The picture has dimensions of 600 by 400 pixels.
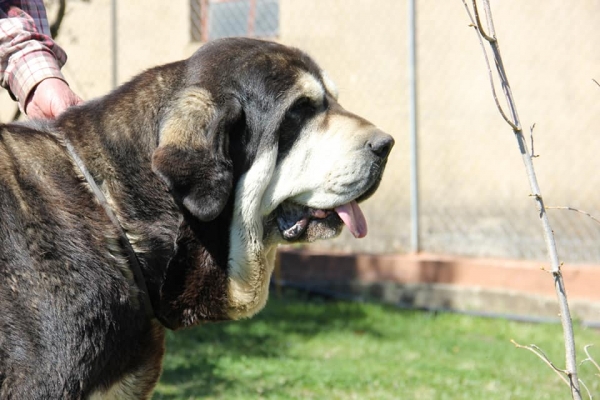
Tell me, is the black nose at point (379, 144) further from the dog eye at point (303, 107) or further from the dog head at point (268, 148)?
the dog eye at point (303, 107)

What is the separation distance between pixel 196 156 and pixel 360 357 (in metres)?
3.52

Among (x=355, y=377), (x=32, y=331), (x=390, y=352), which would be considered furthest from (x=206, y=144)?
(x=390, y=352)

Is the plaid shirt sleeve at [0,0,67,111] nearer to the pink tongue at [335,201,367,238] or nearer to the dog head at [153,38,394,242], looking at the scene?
the dog head at [153,38,394,242]

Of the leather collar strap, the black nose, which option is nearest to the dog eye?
the black nose

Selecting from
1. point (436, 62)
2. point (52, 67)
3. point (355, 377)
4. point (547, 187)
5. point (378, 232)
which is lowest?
point (378, 232)

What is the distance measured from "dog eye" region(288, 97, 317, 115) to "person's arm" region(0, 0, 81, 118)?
0.94 m

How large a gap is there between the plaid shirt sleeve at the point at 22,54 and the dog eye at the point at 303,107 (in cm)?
108

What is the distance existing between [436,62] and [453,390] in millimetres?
3706

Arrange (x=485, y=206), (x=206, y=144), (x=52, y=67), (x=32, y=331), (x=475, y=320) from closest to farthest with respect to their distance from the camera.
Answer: (x=32, y=331)
(x=206, y=144)
(x=52, y=67)
(x=475, y=320)
(x=485, y=206)

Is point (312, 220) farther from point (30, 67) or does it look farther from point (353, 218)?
point (30, 67)

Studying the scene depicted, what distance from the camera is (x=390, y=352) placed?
616 centimetres

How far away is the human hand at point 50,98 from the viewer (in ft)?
11.4

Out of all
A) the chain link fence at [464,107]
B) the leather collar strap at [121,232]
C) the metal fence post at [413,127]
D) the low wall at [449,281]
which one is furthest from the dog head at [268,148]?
the metal fence post at [413,127]

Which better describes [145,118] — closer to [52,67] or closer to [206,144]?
[206,144]
